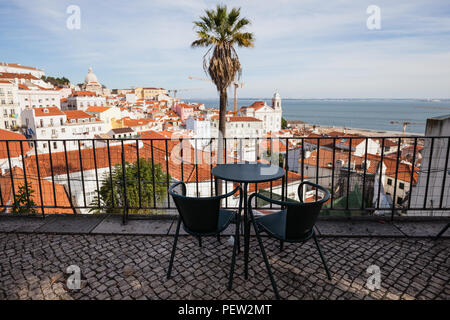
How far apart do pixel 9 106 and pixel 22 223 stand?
6409 centimetres

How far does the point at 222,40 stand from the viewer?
1616cm

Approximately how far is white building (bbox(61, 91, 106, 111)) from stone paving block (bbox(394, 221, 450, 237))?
82.6m

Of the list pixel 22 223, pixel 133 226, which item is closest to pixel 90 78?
pixel 22 223

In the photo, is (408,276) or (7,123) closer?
(408,276)

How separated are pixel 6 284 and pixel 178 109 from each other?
331 feet

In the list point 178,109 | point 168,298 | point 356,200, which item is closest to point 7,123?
point 178,109

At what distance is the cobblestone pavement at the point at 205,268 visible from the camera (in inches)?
92.7

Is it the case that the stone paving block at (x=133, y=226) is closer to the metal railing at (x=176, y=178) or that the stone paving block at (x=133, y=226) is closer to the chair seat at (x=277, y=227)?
the metal railing at (x=176, y=178)

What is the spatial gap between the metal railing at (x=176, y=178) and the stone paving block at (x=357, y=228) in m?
0.19

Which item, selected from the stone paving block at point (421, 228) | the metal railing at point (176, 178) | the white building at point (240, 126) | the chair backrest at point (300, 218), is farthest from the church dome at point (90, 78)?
the chair backrest at point (300, 218)

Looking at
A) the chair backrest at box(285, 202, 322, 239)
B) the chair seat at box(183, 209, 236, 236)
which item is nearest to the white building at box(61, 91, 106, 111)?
the chair seat at box(183, 209, 236, 236)

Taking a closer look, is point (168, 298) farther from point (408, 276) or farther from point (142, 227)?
point (408, 276)

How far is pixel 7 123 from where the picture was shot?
53344 mm

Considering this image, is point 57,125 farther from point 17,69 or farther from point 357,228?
point 357,228
